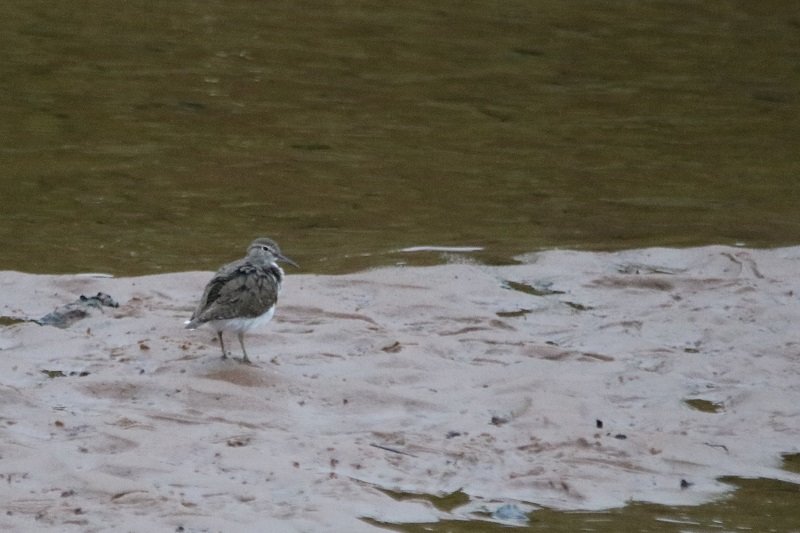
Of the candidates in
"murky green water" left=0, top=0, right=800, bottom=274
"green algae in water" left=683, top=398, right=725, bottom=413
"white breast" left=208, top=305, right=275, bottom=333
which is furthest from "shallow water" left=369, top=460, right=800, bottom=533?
"murky green water" left=0, top=0, right=800, bottom=274

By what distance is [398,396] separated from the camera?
27.7ft

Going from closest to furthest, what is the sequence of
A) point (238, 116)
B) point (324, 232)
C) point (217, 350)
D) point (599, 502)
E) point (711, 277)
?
point (599, 502) < point (217, 350) < point (711, 277) < point (324, 232) < point (238, 116)

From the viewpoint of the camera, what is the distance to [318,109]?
56.3 ft

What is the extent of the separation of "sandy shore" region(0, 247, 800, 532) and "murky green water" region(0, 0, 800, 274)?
4.01 feet

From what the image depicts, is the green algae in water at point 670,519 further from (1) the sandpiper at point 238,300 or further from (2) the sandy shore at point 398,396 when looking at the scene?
(1) the sandpiper at point 238,300

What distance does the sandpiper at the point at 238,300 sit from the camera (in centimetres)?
A: 868

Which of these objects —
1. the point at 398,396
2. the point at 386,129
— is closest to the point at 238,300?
the point at 398,396

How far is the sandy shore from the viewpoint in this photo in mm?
6953

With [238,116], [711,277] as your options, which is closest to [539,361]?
[711,277]

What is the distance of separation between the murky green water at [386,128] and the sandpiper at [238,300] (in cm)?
245

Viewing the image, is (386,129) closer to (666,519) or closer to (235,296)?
(235,296)

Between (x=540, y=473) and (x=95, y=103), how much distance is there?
10717mm

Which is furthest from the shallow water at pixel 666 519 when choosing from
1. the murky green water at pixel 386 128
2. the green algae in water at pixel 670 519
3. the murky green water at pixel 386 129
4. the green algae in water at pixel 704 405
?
the murky green water at pixel 386 128

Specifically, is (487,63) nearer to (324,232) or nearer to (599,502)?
(324,232)
